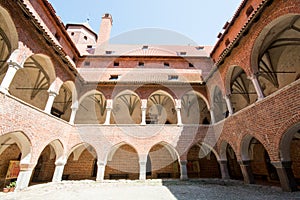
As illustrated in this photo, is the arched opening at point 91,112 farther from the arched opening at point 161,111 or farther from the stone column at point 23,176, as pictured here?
the stone column at point 23,176

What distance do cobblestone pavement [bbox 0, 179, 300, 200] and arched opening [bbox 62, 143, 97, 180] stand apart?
346 centimetres

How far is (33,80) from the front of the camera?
1191cm

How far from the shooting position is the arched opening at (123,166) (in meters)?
13.1

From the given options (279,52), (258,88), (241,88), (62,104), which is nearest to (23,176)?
(62,104)

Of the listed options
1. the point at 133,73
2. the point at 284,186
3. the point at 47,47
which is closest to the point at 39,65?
the point at 47,47

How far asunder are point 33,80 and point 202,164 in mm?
15580

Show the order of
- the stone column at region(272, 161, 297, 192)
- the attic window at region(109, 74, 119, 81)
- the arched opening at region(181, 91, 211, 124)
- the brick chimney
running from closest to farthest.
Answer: the stone column at region(272, 161, 297, 192) → the arched opening at region(181, 91, 211, 124) → the attic window at region(109, 74, 119, 81) → the brick chimney

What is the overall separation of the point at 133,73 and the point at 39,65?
324 inches

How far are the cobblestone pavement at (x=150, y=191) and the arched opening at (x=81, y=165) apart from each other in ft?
11.4

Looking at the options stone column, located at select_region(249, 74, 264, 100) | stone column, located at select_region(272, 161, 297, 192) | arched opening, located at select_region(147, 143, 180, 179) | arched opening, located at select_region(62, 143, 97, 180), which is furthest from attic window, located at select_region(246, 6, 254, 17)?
arched opening, located at select_region(62, 143, 97, 180)

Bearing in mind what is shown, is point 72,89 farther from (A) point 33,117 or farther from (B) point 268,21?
(B) point 268,21

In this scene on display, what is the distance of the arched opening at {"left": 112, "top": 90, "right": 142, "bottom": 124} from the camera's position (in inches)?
598

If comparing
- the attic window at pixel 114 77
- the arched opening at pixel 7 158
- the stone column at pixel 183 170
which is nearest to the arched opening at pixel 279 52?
the stone column at pixel 183 170

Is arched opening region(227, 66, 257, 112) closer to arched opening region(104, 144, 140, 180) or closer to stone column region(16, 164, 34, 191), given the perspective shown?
arched opening region(104, 144, 140, 180)
